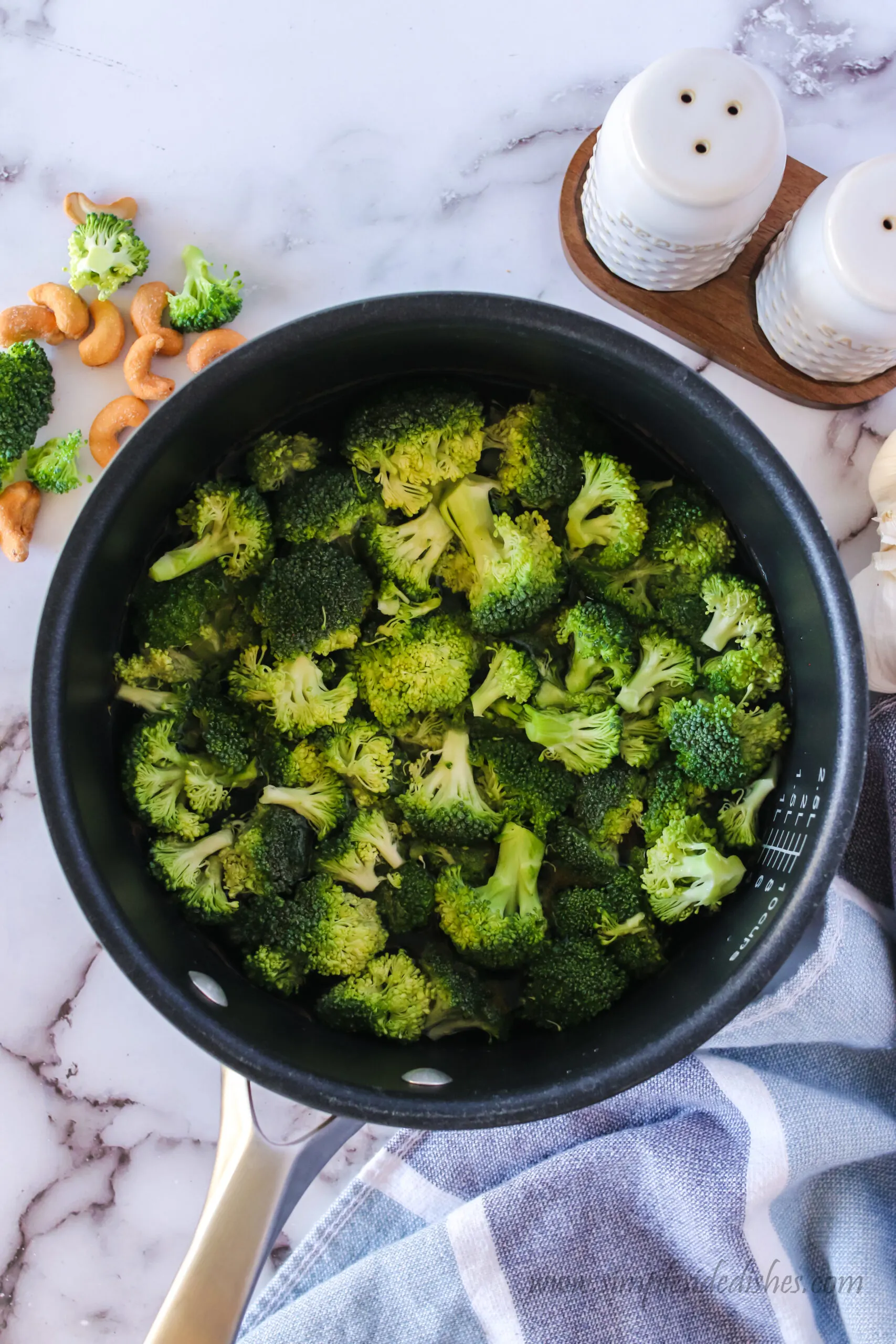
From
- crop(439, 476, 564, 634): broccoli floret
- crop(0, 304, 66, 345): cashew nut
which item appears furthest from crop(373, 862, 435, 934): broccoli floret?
crop(0, 304, 66, 345): cashew nut

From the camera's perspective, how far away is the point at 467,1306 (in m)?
1.50

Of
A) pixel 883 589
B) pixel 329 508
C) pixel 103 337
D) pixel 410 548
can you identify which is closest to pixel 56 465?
pixel 103 337

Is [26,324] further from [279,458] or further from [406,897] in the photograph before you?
[406,897]

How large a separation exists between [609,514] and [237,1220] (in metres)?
1.02

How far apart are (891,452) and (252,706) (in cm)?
95

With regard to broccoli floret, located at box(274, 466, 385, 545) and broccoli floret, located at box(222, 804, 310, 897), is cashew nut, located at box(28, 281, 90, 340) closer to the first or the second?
broccoli floret, located at box(274, 466, 385, 545)

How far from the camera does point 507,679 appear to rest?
4.68ft

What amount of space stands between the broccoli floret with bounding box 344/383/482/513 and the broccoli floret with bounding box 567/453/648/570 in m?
0.15

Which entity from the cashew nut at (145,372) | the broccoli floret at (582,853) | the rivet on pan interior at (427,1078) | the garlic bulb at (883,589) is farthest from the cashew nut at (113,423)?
the garlic bulb at (883,589)

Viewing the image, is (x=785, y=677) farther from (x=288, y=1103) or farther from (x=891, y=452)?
(x=288, y=1103)

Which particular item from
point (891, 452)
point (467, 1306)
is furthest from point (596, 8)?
point (467, 1306)

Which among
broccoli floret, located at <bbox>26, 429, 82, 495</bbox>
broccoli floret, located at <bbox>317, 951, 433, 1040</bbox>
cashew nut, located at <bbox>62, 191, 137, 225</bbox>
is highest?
cashew nut, located at <bbox>62, 191, 137, 225</bbox>

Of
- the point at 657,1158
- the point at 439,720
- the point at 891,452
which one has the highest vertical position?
the point at 891,452

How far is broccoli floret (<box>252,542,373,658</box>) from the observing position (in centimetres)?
140
